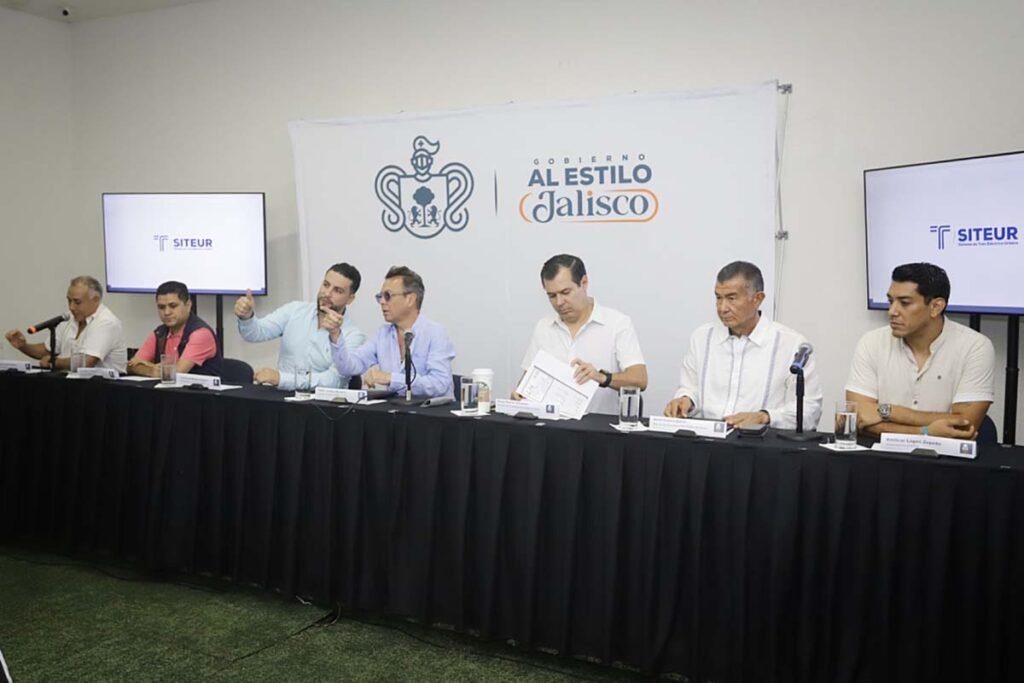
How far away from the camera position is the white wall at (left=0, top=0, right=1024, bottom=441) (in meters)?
3.94

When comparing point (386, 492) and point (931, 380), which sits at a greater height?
point (931, 380)

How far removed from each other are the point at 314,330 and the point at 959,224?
9.20 ft

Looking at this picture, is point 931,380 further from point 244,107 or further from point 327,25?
point 244,107

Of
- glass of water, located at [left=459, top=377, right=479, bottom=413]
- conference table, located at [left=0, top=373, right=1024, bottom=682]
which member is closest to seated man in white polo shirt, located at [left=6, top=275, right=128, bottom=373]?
conference table, located at [left=0, top=373, right=1024, bottom=682]

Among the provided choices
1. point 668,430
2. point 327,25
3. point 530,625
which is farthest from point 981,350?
point 327,25

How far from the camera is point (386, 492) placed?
3137 millimetres

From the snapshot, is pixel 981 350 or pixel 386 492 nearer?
pixel 981 350

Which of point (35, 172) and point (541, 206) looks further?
point (35, 172)

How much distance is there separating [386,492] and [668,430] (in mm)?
1036

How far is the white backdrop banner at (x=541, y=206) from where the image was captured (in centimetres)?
414

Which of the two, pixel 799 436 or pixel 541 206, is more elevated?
pixel 541 206

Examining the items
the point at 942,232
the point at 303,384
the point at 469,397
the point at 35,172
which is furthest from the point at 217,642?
the point at 35,172

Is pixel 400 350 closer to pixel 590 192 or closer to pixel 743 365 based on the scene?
pixel 590 192

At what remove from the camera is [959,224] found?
3.57m
